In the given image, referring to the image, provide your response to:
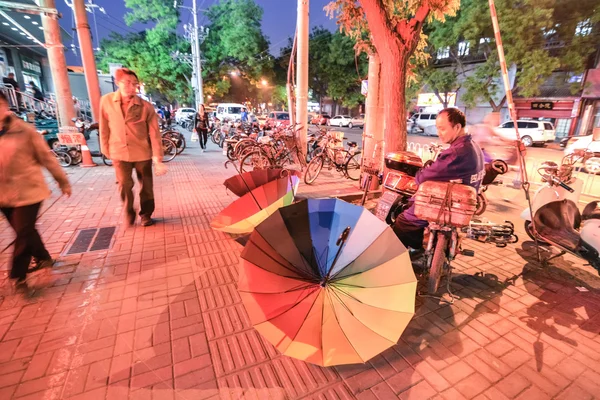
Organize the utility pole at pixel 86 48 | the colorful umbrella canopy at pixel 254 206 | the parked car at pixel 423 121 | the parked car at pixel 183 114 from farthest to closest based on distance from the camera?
1. the parked car at pixel 183 114
2. the parked car at pixel 423 121
3. the utility pole at pixel 86 48
4. the colorful umbrella canopy at pixel 254 206

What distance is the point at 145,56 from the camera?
28156 mm

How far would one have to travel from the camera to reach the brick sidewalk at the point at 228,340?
2.23m

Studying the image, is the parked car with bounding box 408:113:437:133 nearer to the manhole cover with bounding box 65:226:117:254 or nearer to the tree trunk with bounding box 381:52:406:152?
the tree trunk with bounding box 381:52:406:152

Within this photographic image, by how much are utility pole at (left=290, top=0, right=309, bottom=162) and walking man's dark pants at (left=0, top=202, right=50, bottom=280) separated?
23.2 ft

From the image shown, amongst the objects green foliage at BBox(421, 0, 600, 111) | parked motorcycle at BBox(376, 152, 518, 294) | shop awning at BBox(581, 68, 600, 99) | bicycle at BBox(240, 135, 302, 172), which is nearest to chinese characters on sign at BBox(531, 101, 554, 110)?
shop awning at BBox(581, 68, 600, 99)

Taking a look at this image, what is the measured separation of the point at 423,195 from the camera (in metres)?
2.89

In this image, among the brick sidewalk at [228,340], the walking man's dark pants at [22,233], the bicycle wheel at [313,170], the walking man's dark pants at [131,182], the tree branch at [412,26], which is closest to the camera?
the brick sidewalk at [228,340]

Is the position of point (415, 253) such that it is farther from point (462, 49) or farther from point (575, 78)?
point (462, 49)

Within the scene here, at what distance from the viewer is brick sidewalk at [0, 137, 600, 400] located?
7.32 feet

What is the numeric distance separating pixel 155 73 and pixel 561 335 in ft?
111

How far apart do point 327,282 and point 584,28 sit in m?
27.2

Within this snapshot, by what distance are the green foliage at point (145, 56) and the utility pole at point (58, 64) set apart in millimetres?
22233

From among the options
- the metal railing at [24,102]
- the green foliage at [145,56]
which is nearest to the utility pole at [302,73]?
the metal railing at [24,102]

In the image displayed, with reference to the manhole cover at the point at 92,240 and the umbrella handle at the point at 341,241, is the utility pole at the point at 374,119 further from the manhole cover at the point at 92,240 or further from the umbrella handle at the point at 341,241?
the manhole cover at the point at 92,240
